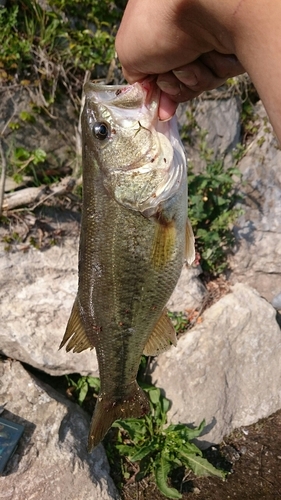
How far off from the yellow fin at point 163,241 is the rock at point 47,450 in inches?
101

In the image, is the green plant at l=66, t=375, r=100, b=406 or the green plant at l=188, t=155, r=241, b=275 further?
Result: the green plant at l=188, t=155, r=241, b=275

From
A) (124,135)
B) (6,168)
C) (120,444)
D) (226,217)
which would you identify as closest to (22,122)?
(6,168)

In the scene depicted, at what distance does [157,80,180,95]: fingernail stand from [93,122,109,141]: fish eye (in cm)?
A: 33

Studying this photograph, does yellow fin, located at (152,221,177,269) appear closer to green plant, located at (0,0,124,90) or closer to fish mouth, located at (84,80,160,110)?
fish mouth, located at (84,80,160,110)

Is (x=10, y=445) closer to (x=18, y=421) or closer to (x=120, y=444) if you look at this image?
(x=18, y=421)

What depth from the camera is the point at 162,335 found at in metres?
2.47

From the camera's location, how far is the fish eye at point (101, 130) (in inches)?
83.5

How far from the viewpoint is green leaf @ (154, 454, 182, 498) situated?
13.0 ft

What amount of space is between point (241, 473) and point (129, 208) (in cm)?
357

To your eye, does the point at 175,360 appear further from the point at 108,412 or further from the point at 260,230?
the point at 108,412

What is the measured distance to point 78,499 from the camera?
3.70 meters

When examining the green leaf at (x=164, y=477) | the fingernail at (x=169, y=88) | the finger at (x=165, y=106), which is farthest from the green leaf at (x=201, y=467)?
the fingernail at (x=169, y=88)

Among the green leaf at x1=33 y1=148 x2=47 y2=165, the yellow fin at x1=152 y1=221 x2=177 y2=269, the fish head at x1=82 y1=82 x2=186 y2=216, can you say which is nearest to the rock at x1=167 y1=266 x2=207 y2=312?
the green leaf at x1=33 y1=148 x2=47 y2=165

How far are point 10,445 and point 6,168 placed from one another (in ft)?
8.58
